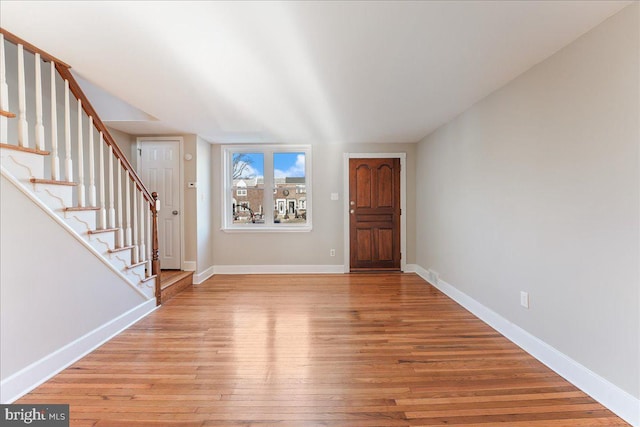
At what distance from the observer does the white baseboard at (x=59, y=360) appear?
1702mm

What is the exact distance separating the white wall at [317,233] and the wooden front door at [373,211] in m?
0.20

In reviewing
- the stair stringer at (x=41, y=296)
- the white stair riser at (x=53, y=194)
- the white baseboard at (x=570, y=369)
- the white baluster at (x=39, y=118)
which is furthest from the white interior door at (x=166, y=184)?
the white baseboard at (x=570, y=369)

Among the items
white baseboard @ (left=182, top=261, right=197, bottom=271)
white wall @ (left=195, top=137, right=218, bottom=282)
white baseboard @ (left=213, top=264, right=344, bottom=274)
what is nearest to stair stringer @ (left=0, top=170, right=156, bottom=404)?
white baseboard @ (left=182, top=261, right=197, bottom=271)

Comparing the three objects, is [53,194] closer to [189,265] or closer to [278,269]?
[189,265]

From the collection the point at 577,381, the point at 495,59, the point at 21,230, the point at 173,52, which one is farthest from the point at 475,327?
the point at 21,230

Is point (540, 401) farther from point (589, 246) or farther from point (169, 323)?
point (169, 323)

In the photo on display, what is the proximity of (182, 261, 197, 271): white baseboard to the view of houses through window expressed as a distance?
3.29 feet

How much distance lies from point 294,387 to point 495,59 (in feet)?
8.78

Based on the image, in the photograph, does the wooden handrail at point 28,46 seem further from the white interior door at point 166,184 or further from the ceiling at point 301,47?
the white interior door at point 166,184

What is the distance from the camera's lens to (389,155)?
4848 millimetres

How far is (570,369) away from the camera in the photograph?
1883 mm

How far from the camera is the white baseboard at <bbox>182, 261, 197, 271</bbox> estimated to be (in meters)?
4.23

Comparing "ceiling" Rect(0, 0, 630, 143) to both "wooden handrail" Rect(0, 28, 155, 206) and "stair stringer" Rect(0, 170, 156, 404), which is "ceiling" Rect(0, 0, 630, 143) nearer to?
"wooden handrail" Rect(0, 28, 155, 206)

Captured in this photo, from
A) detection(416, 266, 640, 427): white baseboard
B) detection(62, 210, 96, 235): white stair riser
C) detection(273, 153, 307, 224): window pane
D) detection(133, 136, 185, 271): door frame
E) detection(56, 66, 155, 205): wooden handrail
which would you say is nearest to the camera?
detection(416, 266, 640, 427): white baseboard
